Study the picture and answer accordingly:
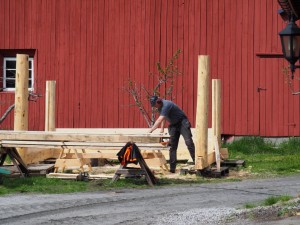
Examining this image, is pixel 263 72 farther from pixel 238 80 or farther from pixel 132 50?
pixel 132 50

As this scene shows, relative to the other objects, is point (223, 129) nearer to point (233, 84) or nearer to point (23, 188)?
point (233, 84)

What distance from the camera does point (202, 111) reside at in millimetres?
15930

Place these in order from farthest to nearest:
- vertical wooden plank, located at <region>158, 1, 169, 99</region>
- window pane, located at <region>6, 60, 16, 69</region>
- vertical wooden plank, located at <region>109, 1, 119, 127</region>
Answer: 1. window pane, located at <region>6, 60, 16, 69</region>
2. vertical wooden plank, located at <region>109, 1, 119, 127</region>
3. vertical wooden plank, located at <region>158, 1, 169, 99</region>

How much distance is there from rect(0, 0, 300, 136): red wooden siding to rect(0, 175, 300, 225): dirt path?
22.4 feet

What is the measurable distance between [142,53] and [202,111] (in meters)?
6.91

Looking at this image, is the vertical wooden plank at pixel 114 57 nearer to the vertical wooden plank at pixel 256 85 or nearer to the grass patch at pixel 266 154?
the grass patch at pixel 266 154

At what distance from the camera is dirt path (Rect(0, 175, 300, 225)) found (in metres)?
10.9

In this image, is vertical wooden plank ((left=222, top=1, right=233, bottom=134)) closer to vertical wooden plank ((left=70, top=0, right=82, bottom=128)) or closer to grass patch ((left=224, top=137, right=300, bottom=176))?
grass patch ((left=224, top=137, right=300, bottom=176))

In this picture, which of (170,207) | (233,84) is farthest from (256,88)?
(170,207)

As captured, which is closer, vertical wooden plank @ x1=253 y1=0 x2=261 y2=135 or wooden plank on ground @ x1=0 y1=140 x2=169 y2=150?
wooden plank on ground @ x1=0 y1=140 x2=169 y2=150

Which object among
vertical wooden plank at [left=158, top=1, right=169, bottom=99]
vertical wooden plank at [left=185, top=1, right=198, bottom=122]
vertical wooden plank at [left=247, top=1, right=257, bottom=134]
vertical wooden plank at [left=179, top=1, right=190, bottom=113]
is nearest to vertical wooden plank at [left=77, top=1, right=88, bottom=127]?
vertical wooden plank at [left=158, top=1, right=169, bottom=99]

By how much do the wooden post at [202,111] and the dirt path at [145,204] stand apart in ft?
3.71

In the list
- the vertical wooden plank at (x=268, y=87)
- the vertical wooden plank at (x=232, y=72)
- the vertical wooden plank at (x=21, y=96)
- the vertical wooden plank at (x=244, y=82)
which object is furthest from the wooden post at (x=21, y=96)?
the vertical wooden plank at (x=268, y=87)

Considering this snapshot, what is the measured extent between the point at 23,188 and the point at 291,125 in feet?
30.2
